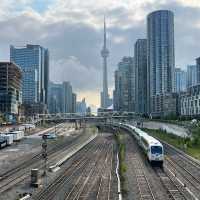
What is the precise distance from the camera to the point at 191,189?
44.8 metres

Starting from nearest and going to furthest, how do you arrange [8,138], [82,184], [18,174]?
[82,184] → [18,174] → [8,138]

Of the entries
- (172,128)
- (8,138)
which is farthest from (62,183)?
(172,128)

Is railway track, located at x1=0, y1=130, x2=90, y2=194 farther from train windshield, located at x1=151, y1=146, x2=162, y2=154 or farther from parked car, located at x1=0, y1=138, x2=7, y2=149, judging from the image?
parked car, located at x1=0, y1=138, x2=7, y2=149

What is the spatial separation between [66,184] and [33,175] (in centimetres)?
380

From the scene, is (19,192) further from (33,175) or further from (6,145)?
(6,145)

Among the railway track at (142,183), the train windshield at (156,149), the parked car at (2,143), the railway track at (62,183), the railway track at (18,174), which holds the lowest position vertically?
the railway track at (18,174)

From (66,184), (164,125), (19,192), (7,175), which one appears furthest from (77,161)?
(164,125)

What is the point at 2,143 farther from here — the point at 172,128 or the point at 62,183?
the point at 172,128

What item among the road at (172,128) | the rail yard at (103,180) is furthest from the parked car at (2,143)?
the road at (172,128)

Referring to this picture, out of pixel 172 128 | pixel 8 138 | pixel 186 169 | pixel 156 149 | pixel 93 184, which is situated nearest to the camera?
pixel 93 184

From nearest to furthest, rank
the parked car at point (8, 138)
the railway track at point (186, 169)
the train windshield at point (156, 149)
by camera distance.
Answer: the railway track at point (186, 169) → the train windshield at point (156, 149) → the parked car at point (8, 138)

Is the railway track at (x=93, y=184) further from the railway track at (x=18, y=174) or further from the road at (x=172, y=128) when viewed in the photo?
the road at (x=172, y=128)

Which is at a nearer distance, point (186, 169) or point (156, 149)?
point (186, 169)

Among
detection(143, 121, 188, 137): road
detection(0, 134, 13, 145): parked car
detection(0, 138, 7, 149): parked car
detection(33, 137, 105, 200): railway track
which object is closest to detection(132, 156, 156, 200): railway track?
detection(33, 137, 105, 200): railway track
